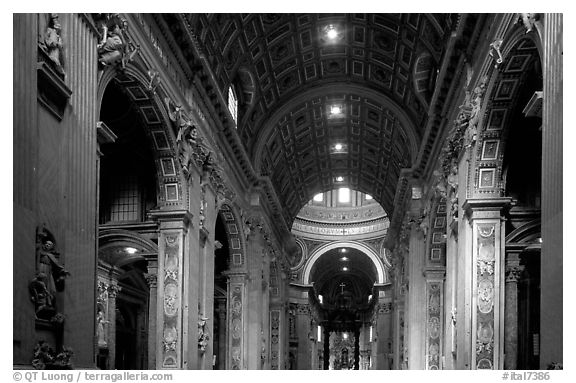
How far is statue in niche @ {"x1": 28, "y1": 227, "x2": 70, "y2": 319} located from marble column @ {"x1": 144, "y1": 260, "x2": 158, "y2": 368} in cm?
804

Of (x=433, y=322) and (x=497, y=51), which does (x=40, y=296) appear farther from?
(x=433, y=322)

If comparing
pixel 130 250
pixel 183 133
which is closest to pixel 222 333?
pixel 130 250

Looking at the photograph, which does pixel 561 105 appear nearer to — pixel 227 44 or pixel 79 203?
pixel 79 203

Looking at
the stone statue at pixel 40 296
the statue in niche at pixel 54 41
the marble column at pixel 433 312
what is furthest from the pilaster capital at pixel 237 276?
the stone statue at pixel 40 296

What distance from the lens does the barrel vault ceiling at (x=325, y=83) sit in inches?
862

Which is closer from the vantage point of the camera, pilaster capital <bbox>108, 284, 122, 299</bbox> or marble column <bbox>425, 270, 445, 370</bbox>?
pilaster capital <bbox>108, 284, 122, 299</bbox>

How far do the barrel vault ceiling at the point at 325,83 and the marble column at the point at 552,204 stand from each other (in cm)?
937

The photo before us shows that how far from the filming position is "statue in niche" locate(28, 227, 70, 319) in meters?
9.06

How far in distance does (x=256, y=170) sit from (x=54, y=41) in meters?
18.4

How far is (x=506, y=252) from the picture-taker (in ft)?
54.2

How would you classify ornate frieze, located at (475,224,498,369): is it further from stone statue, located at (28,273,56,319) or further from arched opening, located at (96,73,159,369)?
stone statue, located at (28,273,56,319)

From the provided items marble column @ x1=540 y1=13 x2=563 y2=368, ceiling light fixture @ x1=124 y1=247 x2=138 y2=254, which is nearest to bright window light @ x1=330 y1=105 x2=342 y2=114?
ceiling light fixture @ x1=124 y1=247 x2=138 y2=254

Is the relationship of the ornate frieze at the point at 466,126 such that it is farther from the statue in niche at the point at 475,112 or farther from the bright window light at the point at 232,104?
the bright window light at the point at 232,104

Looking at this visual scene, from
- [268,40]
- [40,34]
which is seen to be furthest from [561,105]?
[268,40]
